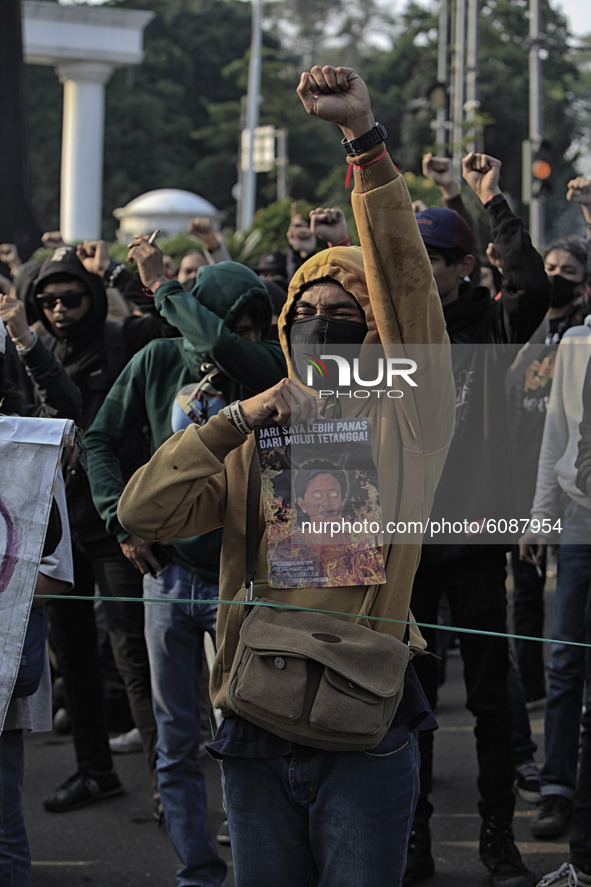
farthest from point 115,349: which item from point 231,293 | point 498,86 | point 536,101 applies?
point 498,86

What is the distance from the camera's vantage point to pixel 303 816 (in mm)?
2484

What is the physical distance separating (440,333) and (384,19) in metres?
77.5

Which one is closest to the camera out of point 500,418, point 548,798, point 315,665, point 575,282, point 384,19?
point 315,665

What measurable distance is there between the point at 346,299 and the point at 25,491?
83cm

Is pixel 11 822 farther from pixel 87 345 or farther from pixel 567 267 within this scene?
pixel 567 267

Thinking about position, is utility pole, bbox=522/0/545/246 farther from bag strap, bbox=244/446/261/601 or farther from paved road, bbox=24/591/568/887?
bag strap, bbox=244/446/261/601

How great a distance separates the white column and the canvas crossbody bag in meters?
32.7

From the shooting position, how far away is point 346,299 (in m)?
2.62

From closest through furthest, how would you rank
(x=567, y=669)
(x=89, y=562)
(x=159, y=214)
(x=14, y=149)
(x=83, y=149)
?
1. (x=567, y=669)
2. (x=89, y=562)
3. (x=14, y=149)
4. (x=159, y=214)
5. (x=83, y=149)

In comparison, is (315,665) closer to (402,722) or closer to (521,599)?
(402,722)

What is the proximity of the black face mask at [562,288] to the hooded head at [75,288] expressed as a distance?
197cm

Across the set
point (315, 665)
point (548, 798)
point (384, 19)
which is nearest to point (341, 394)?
point (315, 665)

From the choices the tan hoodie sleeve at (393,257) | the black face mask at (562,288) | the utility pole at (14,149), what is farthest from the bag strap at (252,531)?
the utility pole at (14,149)

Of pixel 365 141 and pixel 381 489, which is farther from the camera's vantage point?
pixel 381 489
